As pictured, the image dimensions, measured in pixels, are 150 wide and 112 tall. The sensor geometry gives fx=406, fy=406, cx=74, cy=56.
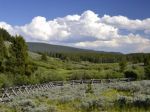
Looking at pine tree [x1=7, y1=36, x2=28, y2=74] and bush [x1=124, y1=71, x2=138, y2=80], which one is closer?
pine tree [x1=7, y1=36, x2=28, y2=74]

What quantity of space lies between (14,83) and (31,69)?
32.6 feet

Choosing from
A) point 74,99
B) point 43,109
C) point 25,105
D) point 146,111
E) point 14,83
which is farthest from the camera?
point 14,83

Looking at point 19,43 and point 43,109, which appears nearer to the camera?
point 43,109

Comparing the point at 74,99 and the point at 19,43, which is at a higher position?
the point at 19,43

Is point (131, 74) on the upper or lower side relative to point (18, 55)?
lower

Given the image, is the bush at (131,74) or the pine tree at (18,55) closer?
the pine tree at (18,55)

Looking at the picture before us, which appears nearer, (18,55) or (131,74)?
(18,55)

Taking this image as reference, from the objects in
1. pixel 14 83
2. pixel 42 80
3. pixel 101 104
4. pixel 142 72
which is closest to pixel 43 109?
pixel 101 104

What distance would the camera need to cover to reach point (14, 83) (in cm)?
5541

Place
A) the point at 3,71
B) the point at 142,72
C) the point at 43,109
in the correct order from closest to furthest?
the point at 43,109 → the point at 3,71 → the point at 142,72

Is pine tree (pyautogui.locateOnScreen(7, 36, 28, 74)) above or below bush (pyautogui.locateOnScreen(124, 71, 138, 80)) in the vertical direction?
above

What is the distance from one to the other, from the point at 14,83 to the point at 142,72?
99.0ft

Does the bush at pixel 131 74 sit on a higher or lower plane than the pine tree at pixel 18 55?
lower

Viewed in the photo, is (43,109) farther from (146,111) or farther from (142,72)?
(142,72)
